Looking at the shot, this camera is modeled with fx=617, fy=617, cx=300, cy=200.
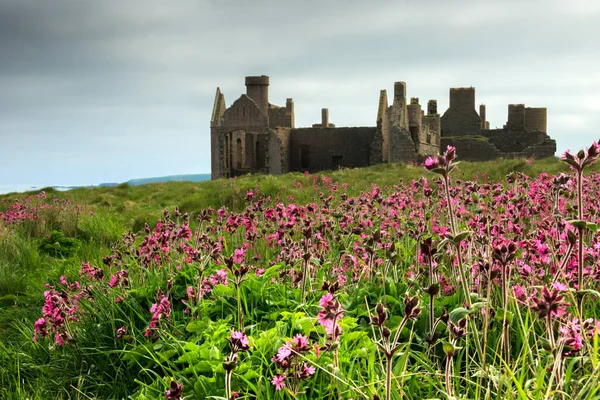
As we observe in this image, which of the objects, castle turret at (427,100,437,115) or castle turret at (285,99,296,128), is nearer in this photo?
castle turret at (285,99,296,128)

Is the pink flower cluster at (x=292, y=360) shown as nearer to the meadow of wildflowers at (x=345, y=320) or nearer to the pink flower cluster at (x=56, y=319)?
the meadow of wildflowers at (x=345, y=320)

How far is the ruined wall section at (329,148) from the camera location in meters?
48.3

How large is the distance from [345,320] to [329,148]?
150 feet

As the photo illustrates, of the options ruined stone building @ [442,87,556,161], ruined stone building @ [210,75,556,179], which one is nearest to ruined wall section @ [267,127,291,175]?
ruined stone building @ [210,75,556,179]

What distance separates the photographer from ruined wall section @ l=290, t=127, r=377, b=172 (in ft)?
159

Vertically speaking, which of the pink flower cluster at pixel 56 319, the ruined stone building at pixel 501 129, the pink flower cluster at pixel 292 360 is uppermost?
the ruined stone building at pixel 501 129

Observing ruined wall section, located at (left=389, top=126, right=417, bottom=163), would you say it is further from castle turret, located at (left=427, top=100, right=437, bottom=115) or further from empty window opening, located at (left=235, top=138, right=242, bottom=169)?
castle turret, located at (left=427, top=100, right=437, bottom=115)

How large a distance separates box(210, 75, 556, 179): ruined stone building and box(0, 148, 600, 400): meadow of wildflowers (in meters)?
34.8

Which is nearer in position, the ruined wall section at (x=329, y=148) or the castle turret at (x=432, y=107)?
the ruined wall section at (x=329, y=148)

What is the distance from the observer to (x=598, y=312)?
167 inches

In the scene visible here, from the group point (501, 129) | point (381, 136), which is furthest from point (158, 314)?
point (501, 129)

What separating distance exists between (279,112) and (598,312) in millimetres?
48714

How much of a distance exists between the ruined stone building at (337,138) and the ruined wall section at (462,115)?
9cm

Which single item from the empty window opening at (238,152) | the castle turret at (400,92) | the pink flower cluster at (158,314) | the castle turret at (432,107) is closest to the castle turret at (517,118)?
the castle turret at (432,107)
